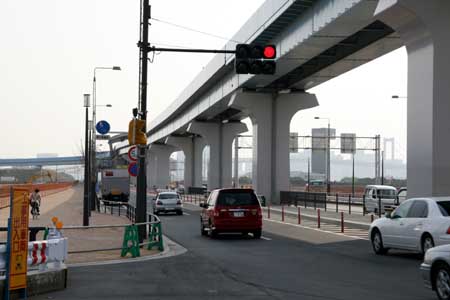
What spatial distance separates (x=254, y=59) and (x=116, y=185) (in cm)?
4998

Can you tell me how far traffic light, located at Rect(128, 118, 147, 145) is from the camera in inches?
862

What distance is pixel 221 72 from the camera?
5259 cm

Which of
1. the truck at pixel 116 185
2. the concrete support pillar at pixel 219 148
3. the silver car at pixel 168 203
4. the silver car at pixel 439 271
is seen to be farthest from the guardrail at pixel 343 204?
the silver car at pixel 439 271

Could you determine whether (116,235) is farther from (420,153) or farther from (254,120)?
(254,120)

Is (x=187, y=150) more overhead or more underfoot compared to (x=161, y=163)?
more overhead

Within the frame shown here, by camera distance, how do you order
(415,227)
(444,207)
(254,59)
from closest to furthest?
(444,207), (415,227), (254,59)

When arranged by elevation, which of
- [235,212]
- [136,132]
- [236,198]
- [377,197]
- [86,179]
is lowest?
[235,212]

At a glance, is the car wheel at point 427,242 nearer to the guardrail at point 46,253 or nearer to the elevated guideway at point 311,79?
the elevated guideway at point 311,79

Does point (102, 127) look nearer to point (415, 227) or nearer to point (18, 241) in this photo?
point (415, 227)

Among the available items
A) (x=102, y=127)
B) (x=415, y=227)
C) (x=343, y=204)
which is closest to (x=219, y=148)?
(x=343, y=204)

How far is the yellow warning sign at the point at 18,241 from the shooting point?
10.9m

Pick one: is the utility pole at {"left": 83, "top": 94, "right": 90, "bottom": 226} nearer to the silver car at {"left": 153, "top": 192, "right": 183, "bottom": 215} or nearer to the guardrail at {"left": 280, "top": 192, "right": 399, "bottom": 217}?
the silver car at {"left": 153, "top": 192, "right": 183, "bottom": 215}

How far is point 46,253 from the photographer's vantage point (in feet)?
40.8

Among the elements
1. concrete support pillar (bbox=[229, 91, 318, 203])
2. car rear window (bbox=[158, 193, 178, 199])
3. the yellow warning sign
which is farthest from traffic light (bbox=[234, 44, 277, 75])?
concrete support pillar (bbox=[229, 91, 318, 203])
